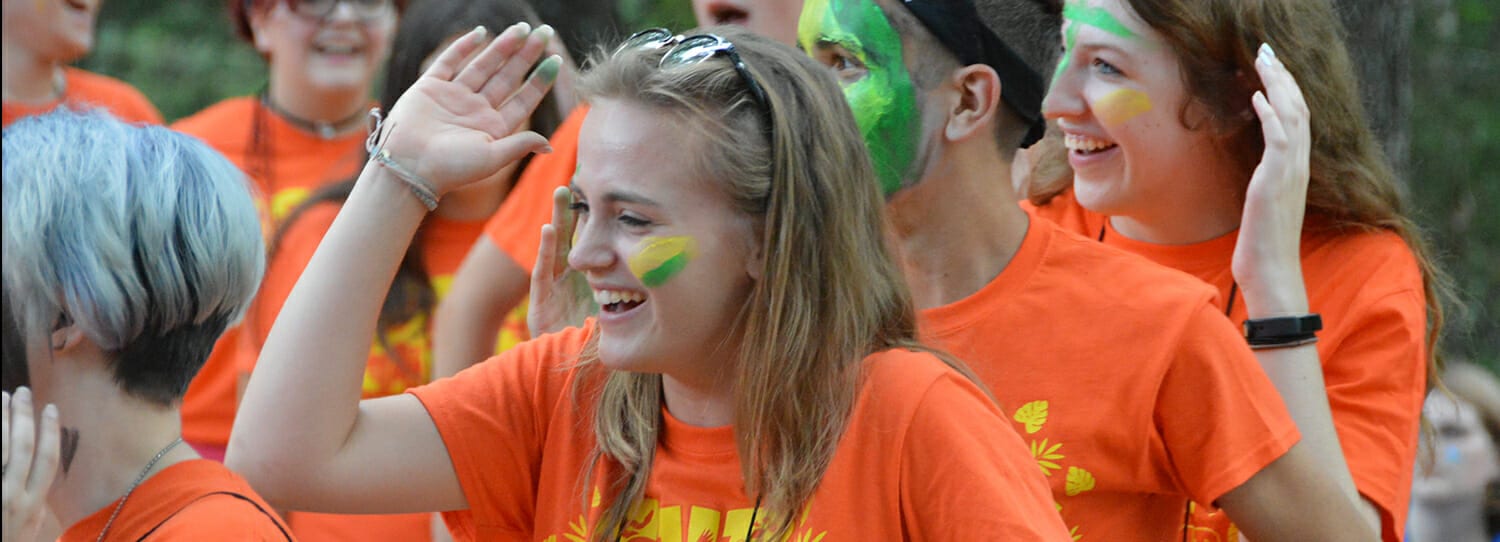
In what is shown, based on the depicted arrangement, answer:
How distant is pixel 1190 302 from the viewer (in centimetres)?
248

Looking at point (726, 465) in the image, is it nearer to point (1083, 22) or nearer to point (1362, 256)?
point (1083, 22)

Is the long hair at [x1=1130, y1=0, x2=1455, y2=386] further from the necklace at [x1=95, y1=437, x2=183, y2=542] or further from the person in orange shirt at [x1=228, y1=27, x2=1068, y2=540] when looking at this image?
the necklace at [x1=95, y1=437, x2=183, y2=542]

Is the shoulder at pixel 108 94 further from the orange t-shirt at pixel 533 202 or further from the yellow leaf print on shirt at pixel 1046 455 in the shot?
the yellow leaf print on shirt at pixel 1046 455

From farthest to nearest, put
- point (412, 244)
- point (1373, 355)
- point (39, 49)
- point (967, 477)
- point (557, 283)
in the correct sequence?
point (39, 49) < point (412, 244) < point (1373, 355) < point (557, 283) < point (967, 477)

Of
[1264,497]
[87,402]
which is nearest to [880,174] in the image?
[1264,497]

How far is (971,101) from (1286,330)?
0.64 metres

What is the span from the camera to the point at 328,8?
4922 mm

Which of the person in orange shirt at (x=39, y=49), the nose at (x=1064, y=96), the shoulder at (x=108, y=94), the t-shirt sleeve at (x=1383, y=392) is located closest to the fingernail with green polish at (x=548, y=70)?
the nose at (x=1064, y=96)

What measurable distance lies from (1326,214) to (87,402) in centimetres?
211

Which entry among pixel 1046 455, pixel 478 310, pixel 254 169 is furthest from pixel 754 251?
pixel 254 169

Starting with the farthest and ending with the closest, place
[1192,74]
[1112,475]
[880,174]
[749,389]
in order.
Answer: [1192,74] → [880,174] → [1112,475] → [749,389]

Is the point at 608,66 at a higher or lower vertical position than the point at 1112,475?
higher

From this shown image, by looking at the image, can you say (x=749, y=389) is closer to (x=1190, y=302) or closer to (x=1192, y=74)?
(x=1190, y=302)

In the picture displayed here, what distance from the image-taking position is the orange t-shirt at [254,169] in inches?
163
